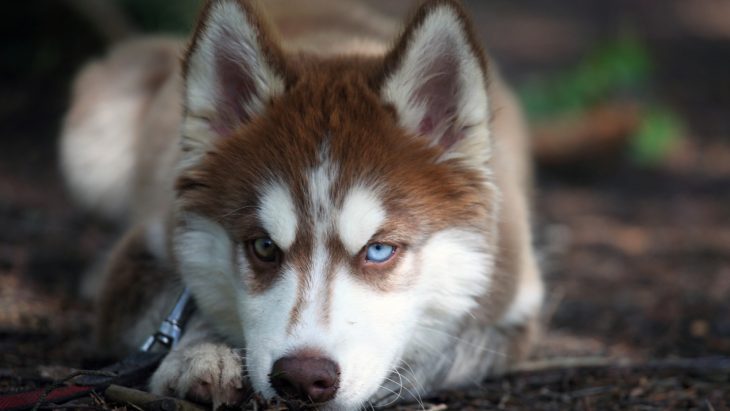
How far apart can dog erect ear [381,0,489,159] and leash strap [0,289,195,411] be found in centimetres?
114

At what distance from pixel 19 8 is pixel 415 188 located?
5.69 metres

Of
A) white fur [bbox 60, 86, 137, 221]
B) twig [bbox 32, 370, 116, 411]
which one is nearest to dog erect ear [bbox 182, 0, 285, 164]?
twig [bbox 32, 370, 116, 411]

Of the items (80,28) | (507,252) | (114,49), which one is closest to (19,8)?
(80,28)

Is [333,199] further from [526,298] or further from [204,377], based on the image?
[526,298]

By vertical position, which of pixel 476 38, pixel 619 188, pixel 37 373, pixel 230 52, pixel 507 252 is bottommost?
pixel 37 373

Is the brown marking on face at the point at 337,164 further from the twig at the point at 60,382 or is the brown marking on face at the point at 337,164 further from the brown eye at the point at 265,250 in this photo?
the twig at the point at 60,382

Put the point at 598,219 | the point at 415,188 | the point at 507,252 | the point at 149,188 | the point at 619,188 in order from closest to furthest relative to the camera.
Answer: the point at 415,188 → the point at 507,252 → the point at 149,188 → the point at 598,219 → the point at 619,188

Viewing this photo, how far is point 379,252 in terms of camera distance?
294cm

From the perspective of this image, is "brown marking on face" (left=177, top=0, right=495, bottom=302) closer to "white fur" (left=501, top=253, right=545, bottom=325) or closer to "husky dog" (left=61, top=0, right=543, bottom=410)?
"husky dog" (left=61, top=0, right=543, bottom=410)

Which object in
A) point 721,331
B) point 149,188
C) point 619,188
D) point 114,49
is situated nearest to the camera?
point 721,331

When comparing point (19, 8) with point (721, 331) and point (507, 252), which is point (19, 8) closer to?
point (507, 252)

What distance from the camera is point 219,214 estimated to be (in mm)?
3092

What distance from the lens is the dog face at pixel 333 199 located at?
2770 mm

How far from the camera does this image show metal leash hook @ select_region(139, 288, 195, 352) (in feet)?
10.9
